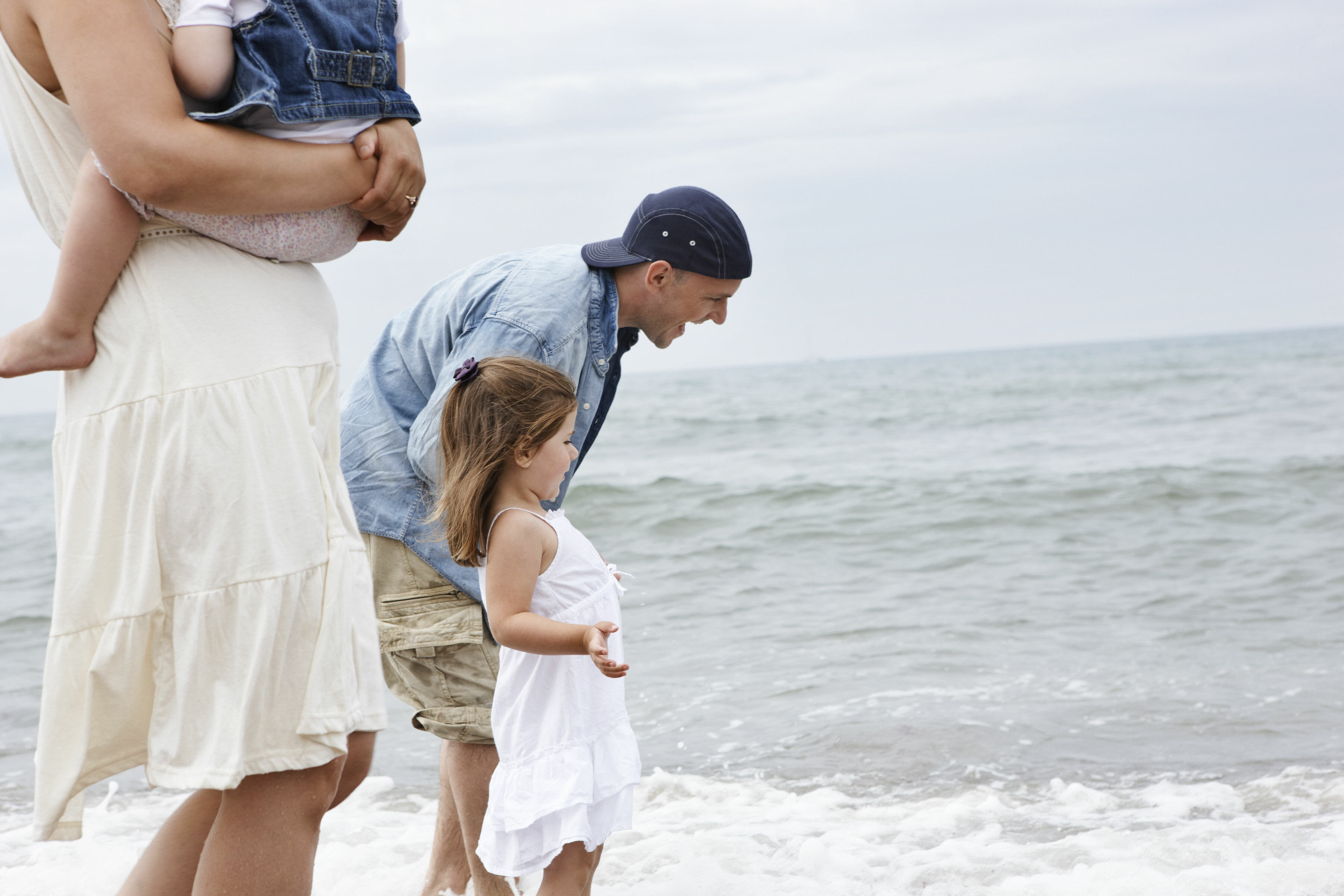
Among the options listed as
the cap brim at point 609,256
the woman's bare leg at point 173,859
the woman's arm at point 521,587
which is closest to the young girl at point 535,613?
the woman's arm at point 521,587

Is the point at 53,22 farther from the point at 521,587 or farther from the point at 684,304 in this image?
the point at 684,304

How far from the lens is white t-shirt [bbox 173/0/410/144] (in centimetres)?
149

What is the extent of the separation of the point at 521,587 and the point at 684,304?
92 centimetres

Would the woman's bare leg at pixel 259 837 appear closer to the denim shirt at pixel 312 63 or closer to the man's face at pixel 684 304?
the denim shirt at pixel 312 63

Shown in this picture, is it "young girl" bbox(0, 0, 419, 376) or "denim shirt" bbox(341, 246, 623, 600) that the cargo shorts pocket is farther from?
"young girl" bbox(0, 0, 419, 376)

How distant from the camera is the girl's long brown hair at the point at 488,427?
230 centimetres

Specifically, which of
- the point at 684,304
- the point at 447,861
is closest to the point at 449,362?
the point at 684,304

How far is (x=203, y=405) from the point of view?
1.50 meters

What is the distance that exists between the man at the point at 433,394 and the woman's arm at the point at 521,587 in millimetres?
459

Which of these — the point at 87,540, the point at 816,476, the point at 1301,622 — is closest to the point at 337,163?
the point at 87,540

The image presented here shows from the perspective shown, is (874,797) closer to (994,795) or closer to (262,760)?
(994,795)

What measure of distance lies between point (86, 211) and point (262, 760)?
0.76 metres

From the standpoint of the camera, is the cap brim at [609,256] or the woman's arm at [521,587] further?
the cap brim at [609,256]

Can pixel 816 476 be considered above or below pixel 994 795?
below
